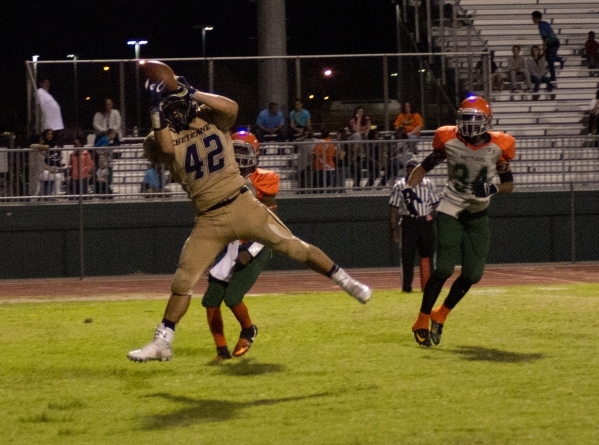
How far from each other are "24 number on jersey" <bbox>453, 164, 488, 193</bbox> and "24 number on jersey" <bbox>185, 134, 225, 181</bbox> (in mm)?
2299

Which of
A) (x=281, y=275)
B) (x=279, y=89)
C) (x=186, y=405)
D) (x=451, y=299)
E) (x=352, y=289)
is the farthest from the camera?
(x=279, y=89)

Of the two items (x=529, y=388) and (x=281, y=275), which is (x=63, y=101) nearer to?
(x=281, y=275)

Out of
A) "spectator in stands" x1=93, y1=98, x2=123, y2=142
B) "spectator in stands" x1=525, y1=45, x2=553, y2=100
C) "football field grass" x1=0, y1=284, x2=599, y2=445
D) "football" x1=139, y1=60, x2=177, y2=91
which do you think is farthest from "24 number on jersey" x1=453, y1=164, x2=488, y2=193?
"spectator in stands" x1=525, y1=45, x2=553, y2=100

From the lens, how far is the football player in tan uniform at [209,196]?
7.86m

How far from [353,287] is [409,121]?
1339 centimetres

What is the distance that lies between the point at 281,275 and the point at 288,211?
1297mm

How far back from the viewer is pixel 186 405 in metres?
7.38

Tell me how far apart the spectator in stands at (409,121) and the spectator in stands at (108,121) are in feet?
16.6

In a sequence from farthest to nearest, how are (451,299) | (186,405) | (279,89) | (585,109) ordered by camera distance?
(585,109)
(279,89)
(451,299)
(186,405)

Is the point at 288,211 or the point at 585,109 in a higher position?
the point at 585,109

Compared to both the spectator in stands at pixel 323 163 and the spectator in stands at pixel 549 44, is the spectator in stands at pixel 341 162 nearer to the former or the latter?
the spectator in stands at pixel 323 163

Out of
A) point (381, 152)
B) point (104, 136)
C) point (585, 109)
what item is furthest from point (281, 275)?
point (585, 109)

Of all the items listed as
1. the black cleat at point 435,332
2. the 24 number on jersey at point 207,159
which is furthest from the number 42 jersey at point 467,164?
the 24 number on jersey at point 207,159

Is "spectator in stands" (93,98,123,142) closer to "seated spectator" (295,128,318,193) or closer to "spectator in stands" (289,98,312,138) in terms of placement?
"spectator in stands" (289,98,312,138)
